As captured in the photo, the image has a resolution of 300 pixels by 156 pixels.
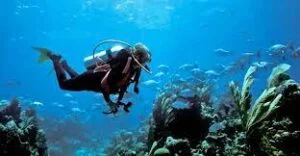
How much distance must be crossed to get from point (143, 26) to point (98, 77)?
58.8 metres

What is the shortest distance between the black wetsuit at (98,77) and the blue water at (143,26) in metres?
28.0

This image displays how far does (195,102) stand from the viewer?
8211mm

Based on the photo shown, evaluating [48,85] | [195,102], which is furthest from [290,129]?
[48,85]

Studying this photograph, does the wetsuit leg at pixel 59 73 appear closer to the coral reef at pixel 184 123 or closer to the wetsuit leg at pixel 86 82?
the wetsuit leg at pixel 86 82

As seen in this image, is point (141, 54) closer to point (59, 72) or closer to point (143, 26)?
point (59, 72)

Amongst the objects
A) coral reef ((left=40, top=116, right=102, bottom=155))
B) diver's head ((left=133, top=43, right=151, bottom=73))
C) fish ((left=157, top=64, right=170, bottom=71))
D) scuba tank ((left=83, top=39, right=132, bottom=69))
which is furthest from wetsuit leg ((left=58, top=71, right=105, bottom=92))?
fish ((left=157, top=64, right=170, bottom=71))

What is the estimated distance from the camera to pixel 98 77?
5.64m

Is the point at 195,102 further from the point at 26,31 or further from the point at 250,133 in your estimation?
the point at 26,31

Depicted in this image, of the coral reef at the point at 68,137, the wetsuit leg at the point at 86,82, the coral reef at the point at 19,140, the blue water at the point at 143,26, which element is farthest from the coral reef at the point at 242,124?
the blue water at the point at 143,26

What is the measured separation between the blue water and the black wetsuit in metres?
28.0

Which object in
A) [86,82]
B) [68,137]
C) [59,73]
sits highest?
[68,137]

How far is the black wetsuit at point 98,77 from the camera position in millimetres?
5215

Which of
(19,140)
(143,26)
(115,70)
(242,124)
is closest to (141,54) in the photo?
(115,70)

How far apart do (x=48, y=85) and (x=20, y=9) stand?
82608 millimetres
